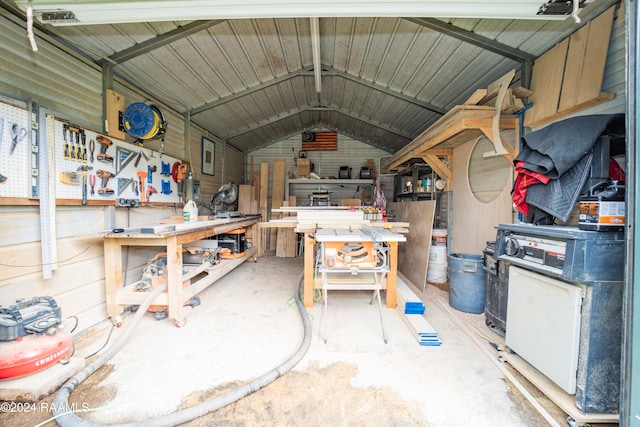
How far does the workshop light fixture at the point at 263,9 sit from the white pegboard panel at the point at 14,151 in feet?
2.35

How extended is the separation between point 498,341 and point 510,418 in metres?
0.90

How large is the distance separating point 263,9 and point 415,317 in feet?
9.59

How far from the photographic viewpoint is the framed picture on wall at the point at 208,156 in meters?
4.93

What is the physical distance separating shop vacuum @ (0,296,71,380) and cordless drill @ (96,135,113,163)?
1.43 m

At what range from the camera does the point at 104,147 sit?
2.60 m

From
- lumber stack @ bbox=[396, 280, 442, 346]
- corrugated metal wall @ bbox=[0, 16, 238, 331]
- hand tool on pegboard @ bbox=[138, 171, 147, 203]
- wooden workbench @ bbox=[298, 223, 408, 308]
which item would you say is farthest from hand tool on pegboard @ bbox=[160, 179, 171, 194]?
→ lumber stack @ bbox=[396, 280, 442, 346]

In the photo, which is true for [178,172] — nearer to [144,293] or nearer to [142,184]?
[142,184]

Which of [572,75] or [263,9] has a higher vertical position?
[263,9]

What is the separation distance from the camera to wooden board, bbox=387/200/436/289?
370 centimetres

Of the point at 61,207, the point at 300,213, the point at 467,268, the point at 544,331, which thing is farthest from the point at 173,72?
the point at 544,331

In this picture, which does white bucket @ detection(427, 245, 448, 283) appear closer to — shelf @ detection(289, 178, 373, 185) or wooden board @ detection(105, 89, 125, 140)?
shelf @ detection(289, 178, 373, 185)

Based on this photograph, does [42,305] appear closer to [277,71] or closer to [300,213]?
[300,213]

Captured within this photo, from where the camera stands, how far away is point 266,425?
1403mm

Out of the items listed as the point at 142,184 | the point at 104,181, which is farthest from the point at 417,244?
the point at 104,181
